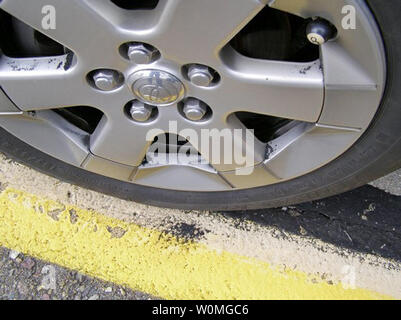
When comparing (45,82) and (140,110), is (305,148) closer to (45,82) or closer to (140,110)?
(140,110)

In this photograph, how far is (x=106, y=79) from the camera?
4.42 feet

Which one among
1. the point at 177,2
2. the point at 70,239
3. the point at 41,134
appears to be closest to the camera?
the point at 177,2

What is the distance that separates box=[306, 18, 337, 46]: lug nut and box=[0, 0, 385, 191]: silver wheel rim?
0.07ft

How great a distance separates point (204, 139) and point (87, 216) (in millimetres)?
581

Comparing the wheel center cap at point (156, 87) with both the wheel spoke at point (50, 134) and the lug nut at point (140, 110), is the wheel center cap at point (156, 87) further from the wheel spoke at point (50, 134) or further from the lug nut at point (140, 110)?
the wheel spoke at point (50, 134)

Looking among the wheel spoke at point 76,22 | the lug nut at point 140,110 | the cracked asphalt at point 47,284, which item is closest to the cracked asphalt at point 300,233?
the cracked asphalt at point 47,284

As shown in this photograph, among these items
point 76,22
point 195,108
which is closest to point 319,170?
point 195,108

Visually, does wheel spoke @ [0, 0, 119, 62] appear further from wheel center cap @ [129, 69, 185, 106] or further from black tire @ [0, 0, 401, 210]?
black tire @ [0, 0, 401, 210]

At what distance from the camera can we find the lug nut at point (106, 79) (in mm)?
1349

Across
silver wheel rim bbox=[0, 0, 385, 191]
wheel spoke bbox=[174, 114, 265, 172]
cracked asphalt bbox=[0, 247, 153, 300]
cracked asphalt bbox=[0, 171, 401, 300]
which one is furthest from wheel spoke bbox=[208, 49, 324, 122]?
cracked asphalt bbox=[0, 247, 153, 300]

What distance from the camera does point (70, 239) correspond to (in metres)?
1.85

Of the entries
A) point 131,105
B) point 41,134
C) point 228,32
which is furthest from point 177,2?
point 41,134

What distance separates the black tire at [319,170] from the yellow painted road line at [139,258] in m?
0.13
